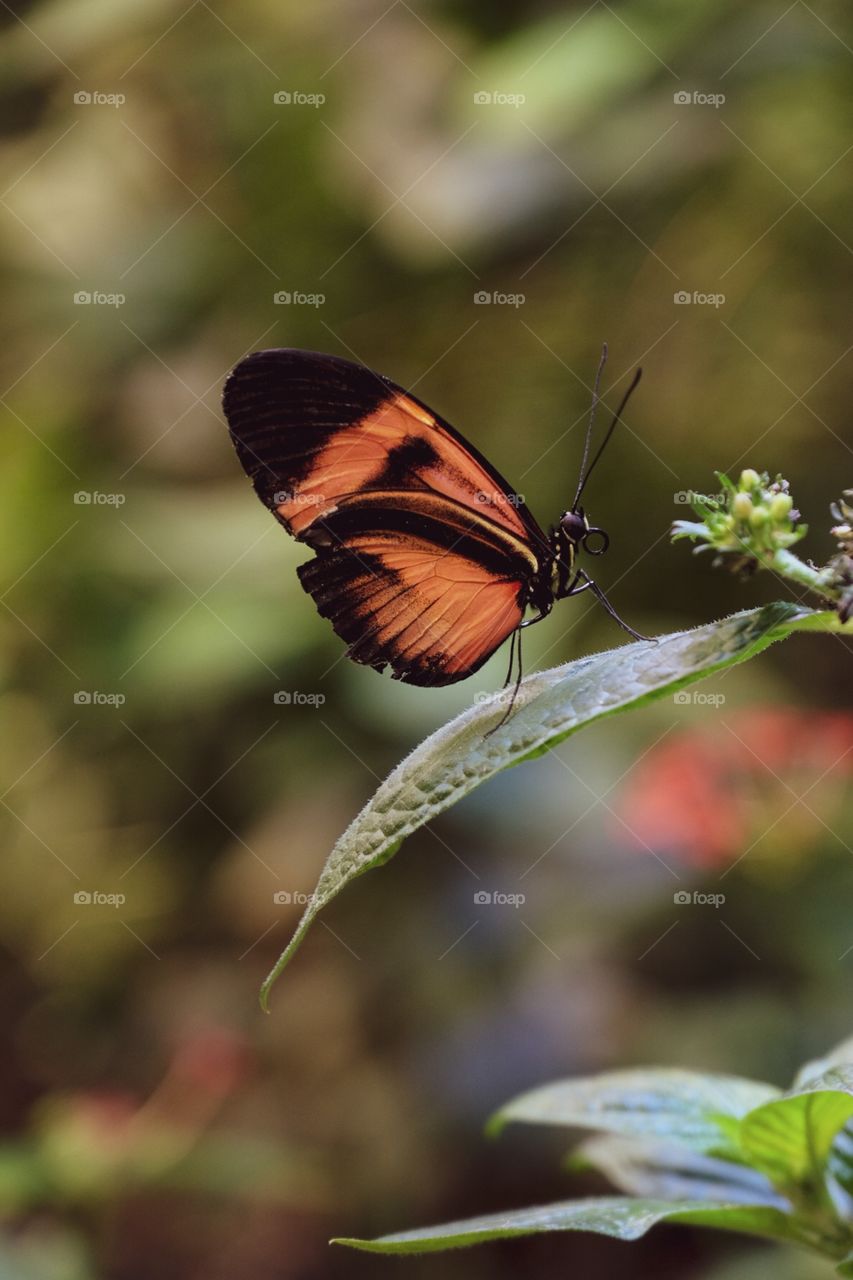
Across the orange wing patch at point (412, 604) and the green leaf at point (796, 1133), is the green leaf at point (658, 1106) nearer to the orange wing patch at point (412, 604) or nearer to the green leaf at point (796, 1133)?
the green leaf at point (796, 1133)

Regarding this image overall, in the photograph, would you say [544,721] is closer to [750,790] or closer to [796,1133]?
[796,1133]

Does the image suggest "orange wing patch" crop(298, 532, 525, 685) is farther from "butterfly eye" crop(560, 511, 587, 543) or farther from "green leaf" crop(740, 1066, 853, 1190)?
"green leaf" crop(740, 1066, 853, 1190)

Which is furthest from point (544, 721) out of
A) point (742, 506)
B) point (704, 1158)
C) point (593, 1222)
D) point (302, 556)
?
point (302, 556)

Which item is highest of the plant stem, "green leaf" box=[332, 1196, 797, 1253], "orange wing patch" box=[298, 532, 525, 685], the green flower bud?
the green flower bud

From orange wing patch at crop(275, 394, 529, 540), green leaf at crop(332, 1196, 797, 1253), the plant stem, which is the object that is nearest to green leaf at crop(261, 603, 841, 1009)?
the plant stem

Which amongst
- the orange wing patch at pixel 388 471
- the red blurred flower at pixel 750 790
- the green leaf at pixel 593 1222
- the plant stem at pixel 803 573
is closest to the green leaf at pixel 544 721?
the plant stem at pixel 803 573

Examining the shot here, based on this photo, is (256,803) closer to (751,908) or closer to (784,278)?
(751,908)
